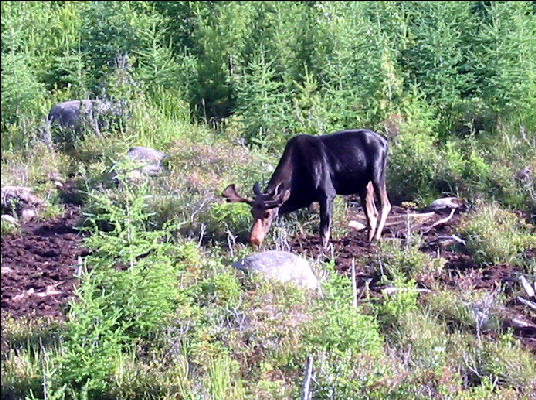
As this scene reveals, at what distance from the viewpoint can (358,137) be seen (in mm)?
12773

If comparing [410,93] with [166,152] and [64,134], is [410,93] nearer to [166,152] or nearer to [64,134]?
[166,152]

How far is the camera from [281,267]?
35.0 feet

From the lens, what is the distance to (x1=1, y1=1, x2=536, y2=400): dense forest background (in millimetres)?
9148

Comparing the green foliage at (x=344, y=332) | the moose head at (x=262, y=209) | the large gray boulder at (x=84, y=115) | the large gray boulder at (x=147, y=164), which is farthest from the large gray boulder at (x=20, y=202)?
the green foliage at (x=344, y=332)

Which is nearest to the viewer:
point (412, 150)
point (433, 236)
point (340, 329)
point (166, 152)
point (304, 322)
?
point (340, 329)

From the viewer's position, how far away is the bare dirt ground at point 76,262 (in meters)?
10.9

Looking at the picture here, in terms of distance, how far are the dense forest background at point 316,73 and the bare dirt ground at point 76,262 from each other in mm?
1355

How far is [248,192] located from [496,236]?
3.25 metres

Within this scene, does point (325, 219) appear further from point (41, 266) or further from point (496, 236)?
point (41, 266)

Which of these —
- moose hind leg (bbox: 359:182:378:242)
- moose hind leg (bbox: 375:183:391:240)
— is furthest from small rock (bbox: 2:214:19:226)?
moose hind leg (bbox: 375:183:391:240)

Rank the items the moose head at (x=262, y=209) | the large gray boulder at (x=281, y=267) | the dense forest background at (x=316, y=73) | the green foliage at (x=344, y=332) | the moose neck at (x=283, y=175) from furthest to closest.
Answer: the dense forest background at (x=316, y=73) → the moose neck at (x=283, y=175) → the moose head at (x=262, y=209) → the large gray boulder at (x=281, y=267) → the green foliage at (x=344, y=332)

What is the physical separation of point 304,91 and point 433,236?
431cm

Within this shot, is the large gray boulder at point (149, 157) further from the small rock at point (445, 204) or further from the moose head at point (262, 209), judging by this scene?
the small rock at point (445, 204)

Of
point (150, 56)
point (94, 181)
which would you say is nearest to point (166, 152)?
point (94, 181)
